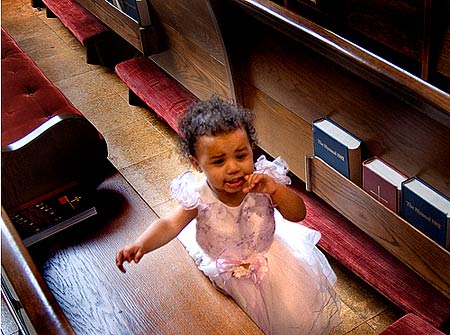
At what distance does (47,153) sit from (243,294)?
29.2 inches

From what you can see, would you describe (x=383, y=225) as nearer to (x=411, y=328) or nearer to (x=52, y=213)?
(x=411, y=328)

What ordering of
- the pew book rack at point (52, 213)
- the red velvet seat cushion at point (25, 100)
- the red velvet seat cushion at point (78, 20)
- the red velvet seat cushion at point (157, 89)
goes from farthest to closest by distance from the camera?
A: the red velvet seat cushion at point (78, 20) → the red velvet seat cushion at point (157, 89) → the red velvet seat cushion at point (25, 100) → the pew book rack at point (52, 213)

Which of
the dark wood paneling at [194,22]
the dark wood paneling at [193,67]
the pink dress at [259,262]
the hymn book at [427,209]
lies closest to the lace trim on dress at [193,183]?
the pink dress at [259,262]

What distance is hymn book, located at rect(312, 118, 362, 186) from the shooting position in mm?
2074

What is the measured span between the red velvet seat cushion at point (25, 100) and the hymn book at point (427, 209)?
1311mm

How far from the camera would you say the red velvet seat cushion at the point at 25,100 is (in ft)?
8.91

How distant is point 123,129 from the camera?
11.6ft

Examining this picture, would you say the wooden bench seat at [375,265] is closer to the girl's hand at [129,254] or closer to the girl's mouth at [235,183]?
the girl's mouth at [235,183]

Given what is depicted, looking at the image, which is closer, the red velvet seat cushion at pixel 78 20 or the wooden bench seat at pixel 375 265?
the wooden bench seat at pixel 375 265

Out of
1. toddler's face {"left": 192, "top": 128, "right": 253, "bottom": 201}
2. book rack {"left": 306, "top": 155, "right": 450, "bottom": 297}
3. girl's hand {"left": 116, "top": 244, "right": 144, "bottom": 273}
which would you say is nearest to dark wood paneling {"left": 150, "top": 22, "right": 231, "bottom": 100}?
book rack {"left": 306, "top": 155, "right": 450, "bottom": 297}

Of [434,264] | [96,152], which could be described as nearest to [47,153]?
[96,152]

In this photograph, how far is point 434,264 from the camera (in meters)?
1.92

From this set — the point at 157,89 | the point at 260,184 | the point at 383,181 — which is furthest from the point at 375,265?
the point at 157,89

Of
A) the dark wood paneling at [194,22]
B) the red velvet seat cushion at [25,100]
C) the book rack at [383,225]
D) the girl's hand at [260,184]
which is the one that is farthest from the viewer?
the red velvet seat cushion at [25,100]
